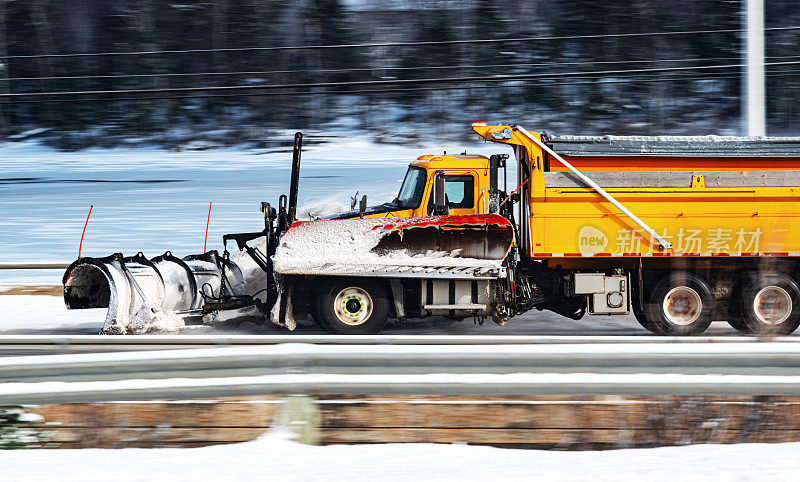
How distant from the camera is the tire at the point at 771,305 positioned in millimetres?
10133

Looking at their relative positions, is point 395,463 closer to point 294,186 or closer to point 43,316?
point 294,186

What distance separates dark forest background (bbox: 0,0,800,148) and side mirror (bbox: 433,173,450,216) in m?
14.9

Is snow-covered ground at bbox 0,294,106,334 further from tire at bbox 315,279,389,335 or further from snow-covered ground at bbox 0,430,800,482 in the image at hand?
snow-covered ground at bbox 0,430,800,482

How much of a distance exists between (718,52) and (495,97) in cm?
709

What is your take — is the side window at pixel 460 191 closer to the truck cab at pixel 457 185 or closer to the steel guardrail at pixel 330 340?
the truck cab at pixel 457 185

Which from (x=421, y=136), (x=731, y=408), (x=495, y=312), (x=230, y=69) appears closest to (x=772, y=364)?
(x=731, y=408)

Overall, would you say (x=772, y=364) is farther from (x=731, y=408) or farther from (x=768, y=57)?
(x=768, y=57)

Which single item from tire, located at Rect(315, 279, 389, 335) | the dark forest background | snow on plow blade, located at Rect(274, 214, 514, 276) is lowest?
tire, located at Rect(315, 279, 389, 335)

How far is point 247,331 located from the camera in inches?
421

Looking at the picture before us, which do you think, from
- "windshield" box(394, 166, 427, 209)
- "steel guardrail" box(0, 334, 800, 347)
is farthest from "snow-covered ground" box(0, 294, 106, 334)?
"windshield" box(394, 166, 427, 209)

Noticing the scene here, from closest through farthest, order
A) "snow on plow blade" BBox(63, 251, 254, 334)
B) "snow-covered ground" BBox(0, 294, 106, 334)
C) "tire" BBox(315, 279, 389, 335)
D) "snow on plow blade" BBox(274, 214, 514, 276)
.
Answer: "snow on plow blade" BBox(63, 251, 254, 334) → "snow on plow blade" BBox(274, 214, 514, 276) → "tire" BBox(315, 279, 389, 335) → "snow-covered ground" BBox(0, 294, 106, 334)

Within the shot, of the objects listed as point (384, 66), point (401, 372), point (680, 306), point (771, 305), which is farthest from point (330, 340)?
point (384, 66)

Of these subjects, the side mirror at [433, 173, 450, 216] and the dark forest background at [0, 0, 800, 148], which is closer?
the side mirror at [433, 173, 450, 216]

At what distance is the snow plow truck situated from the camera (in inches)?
385
